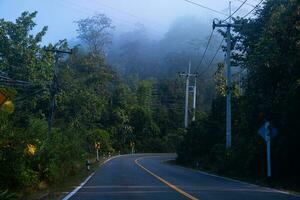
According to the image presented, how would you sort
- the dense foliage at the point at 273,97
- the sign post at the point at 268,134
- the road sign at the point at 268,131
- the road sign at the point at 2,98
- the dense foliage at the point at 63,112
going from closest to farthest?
the road sign at the point at 2,98 < the dense foliage at the point at 63,112 < the dense foliage at the point at 273,97 < the sign post at the point at 268,134 < the road sign at the point at 268,131

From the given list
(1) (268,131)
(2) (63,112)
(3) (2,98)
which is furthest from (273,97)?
(2) (63,112)

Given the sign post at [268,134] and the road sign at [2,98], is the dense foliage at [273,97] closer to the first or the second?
the sign post at [268,134]

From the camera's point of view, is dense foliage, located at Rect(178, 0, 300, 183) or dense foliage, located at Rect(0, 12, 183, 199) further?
dense foliage, located at Rect(178, 0, 300, 183)

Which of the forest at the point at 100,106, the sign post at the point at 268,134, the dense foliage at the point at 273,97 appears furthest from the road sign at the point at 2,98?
the sign post at the point at 268,134

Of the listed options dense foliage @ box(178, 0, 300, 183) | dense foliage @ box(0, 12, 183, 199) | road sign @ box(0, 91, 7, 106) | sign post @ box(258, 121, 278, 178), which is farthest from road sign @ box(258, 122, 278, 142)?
road sign @ box(0, 91, 7, 106)

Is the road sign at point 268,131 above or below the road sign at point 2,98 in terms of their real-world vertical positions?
above

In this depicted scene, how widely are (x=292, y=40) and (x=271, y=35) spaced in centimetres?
200

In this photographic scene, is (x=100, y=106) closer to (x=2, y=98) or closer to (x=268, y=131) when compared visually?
(x=268, y=131)

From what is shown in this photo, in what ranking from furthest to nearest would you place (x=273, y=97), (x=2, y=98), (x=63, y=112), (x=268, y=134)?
(x=63, y=112) → (x=273, y=97) → (x=268, y=134) → (x=2, y=98)

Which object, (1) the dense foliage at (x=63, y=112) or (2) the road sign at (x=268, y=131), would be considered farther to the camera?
(2) the road sign at (x=268, y=131)

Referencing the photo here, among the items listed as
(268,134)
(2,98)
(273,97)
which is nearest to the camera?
(2,98)

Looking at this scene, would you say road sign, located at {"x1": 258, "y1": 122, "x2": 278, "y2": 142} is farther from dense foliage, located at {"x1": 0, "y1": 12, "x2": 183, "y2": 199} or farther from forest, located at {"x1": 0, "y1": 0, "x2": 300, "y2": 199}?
dense foliage, located at {"x1": 0, "y1": 12, "x2": 183, "y2": 199}

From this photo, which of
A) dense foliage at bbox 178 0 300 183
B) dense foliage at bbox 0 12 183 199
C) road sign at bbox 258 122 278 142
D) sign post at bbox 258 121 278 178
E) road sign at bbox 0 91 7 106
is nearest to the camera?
road sign at bbox 0 91 7 106

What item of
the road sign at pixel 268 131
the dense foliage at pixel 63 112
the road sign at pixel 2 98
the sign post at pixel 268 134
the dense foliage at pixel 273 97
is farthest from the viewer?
the road sign at pixel 268 131
